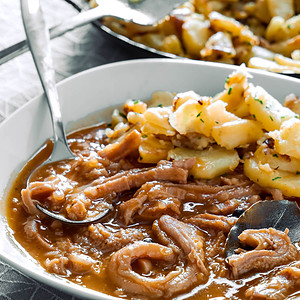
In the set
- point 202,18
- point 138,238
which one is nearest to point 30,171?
point 138,238

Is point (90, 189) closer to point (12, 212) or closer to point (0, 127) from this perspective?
point (12, 212)

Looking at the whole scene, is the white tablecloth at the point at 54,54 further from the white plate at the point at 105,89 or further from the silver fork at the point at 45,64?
the silver fork at the point at 45,64

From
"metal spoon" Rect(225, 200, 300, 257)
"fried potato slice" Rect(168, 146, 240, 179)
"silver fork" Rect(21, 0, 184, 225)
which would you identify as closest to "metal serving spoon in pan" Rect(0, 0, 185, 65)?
"silver fork" Rect(21, 0, 184, 225)

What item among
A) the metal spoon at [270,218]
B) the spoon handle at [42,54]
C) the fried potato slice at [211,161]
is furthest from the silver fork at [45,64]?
the metal spoon at [270,218]

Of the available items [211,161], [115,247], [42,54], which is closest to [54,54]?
[42,54]

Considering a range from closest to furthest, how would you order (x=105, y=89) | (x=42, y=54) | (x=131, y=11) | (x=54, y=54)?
(x=42, y=54)
(x=105, y=89)
(x=131, y=11)
(x=54, y=54)

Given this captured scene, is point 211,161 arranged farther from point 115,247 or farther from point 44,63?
point 44,63
